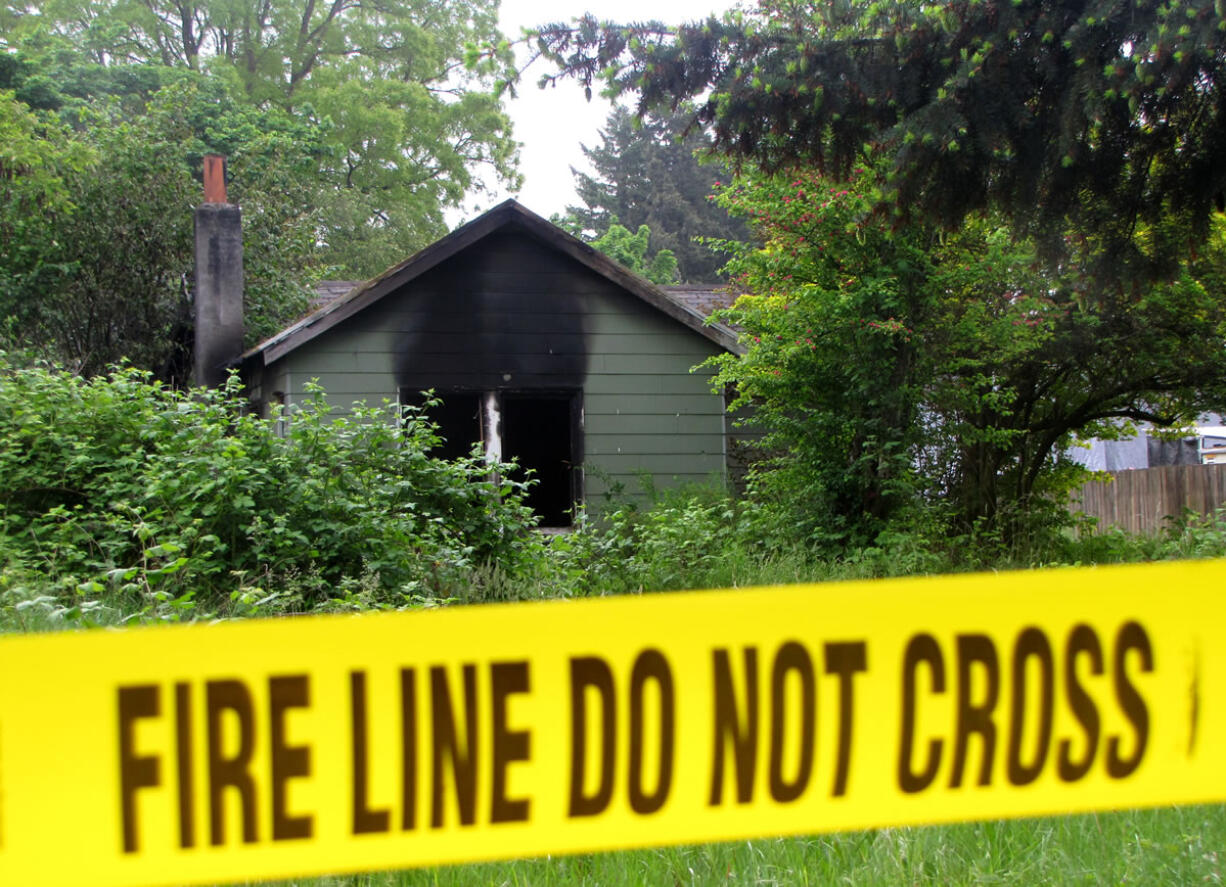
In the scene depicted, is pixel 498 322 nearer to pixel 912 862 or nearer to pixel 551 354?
pixel 551 354

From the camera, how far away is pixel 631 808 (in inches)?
71.6

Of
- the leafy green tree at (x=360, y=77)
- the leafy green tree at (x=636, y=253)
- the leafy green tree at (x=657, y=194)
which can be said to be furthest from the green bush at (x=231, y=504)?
the leafy green tree at (x=657, y=194)

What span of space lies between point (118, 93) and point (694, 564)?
25.6 metres

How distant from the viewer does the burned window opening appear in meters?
13.2

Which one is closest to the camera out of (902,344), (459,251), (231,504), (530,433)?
(231,504)

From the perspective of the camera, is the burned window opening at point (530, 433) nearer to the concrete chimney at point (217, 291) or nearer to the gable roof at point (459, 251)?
the gable roof at point (459, 251)

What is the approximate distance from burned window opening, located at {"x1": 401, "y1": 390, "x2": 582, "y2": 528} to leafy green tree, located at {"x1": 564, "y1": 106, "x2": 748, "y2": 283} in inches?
1291

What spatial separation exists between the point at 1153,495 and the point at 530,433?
885 centimetres

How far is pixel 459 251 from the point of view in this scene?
13062mm

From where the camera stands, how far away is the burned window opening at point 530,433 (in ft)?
43.3

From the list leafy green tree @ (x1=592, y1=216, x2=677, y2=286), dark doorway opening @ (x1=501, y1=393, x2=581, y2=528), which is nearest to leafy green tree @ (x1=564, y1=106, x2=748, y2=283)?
leafy green tree @ (x1=592, y1=216, x2=677, y2=286)

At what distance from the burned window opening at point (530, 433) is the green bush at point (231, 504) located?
12.1ft

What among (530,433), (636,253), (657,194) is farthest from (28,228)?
(657,194)

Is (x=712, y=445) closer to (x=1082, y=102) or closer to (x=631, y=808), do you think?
(x=1082, y=102)
